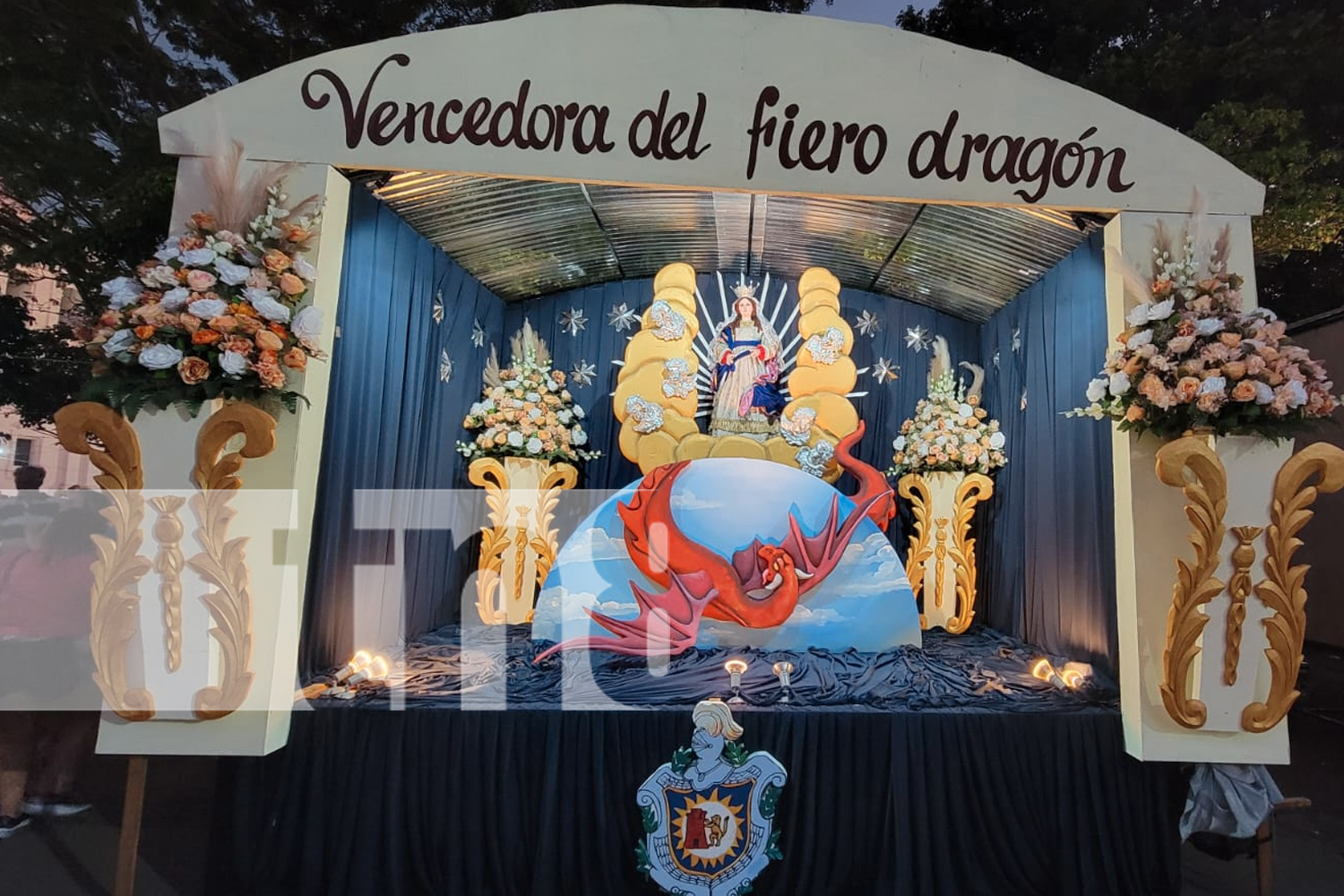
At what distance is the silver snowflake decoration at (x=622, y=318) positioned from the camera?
589cm

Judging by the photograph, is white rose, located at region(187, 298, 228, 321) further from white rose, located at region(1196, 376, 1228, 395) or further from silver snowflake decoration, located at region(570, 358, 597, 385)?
white rose, located at region(1196, 376, 1228, 395)

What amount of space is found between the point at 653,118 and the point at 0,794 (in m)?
4.63

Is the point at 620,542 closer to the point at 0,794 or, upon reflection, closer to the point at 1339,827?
the point at 0,794

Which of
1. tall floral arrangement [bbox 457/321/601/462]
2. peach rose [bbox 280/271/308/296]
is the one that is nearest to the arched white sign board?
peach rose [bbox 280/271/308/296]

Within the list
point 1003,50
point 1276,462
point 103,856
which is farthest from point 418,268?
point 1003,50

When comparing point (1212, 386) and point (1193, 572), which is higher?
point (1212, 386)

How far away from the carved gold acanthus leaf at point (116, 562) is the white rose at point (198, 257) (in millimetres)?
630

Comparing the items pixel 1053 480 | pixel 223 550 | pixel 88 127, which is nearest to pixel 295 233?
pixel 223 550

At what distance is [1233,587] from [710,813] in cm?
231

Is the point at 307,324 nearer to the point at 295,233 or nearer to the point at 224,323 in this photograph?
the point at 224,323

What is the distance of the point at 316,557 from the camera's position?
11.4ft

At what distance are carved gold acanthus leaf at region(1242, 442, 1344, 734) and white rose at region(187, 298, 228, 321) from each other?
421cm

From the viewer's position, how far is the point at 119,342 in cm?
270

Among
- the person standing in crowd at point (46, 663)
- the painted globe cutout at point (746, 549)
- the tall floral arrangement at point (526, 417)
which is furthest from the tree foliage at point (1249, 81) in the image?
the person standing in crowd at point (46, 663)
